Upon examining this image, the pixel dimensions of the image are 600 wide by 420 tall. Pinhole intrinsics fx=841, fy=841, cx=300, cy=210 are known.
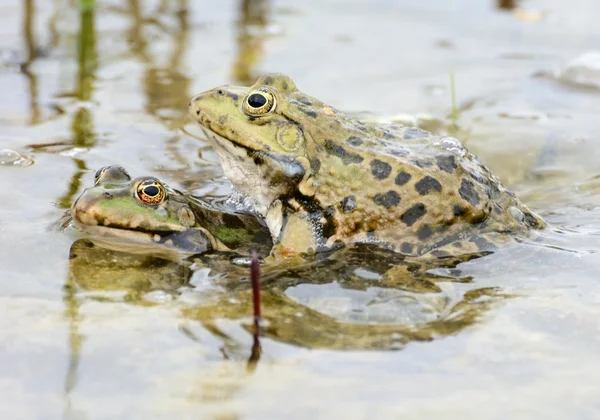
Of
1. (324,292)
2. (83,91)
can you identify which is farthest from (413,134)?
(83,91)

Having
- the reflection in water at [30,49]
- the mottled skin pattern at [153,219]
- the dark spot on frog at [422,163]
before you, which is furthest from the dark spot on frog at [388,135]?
the reflection in water at [30,49]

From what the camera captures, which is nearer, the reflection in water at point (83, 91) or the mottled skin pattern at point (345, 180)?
the mottled skin pattern at point (345, 180)

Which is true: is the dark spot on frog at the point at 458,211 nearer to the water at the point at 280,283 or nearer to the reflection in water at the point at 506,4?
the water at the point at 280,283

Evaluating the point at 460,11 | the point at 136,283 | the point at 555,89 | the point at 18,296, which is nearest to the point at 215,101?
the point at 136,283

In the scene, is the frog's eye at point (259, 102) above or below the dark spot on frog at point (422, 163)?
above

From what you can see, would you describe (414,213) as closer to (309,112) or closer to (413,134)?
(413,134)

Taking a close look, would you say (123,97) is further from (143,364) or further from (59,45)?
(143,364)

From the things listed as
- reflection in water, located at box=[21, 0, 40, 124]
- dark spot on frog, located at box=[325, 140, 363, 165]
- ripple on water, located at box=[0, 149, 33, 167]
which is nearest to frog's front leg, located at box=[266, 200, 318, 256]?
dark spot on frog, located at box=[325, 140, 363, 165]
